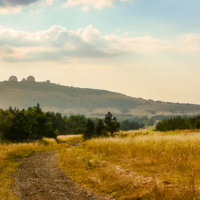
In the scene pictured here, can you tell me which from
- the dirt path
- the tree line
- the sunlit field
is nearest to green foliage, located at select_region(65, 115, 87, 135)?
the tree line

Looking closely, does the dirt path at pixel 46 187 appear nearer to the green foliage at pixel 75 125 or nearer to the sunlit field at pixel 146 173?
the sunlit field at pixel 146 173

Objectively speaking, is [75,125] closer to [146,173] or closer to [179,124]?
[179,124]

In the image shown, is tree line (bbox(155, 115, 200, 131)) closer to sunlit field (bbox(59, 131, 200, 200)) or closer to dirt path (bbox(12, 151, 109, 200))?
sunlit field (bbox(59, 131, 200, 200))

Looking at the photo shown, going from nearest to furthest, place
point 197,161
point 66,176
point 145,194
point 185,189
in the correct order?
1. point 185,189
2. point 145,194
3. point 197,161
4. point 66,176

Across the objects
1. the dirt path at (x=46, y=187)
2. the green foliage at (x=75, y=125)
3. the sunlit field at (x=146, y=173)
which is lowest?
the green foliage at (x=75, y=125)

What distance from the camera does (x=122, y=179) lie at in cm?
1043

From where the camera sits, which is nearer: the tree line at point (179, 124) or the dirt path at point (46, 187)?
the dirt path at point (46, 187)

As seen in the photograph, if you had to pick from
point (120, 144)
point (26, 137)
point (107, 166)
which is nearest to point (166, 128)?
point (26, 137)

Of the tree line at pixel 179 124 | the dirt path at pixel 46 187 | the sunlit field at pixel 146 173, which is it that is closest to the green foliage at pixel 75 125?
the tree line at pixel 179 124

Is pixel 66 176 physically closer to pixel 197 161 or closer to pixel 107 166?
pixel 107 166

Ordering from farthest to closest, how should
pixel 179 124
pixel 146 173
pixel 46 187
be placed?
pixel 179 124 < pixel 146 173 < pixel 46 187

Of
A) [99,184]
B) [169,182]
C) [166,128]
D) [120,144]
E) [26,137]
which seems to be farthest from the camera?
[166,128]

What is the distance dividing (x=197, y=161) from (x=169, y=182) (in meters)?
2.89

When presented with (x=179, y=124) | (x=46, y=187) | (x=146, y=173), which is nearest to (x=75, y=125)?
(x=179, y=124)
